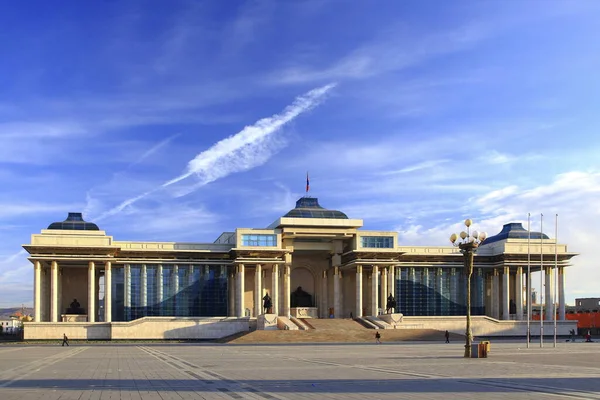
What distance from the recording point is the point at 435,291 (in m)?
101

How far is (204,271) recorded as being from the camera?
309ft

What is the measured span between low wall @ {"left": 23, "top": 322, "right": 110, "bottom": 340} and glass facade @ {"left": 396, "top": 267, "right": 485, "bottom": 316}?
1455 inches

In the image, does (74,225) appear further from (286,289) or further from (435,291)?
(435,291)

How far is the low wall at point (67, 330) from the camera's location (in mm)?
81875

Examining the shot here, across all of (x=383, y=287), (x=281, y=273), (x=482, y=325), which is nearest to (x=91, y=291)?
(x=281, y=273)

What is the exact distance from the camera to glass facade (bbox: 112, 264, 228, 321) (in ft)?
302

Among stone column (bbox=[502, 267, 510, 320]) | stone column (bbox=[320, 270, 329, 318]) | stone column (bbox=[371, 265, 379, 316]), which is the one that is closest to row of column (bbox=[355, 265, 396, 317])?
stone column (bbox=[371, 265, 379, 316])

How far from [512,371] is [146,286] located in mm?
68252

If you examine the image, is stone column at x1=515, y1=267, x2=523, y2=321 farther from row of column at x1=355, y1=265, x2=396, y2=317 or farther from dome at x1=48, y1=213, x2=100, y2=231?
dome at x1=48, y1=213, x2=100, y2=231

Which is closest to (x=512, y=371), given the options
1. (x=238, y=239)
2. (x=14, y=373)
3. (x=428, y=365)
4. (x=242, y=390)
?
(x=428, y=365)

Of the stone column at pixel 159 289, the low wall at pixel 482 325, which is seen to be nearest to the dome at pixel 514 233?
the low wall at pixel 482 325

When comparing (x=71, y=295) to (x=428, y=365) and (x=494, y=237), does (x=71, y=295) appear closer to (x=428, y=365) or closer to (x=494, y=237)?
(x=494, y=237)

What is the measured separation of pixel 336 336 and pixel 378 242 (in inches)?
791

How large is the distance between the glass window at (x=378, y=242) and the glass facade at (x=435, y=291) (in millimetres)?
6882
